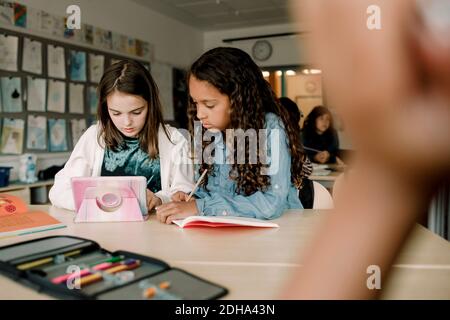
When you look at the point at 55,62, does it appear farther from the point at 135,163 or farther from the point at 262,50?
the point at 262,50

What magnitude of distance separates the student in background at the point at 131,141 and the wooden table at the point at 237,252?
0.36 m

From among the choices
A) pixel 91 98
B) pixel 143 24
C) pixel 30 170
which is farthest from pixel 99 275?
pixel 143 24

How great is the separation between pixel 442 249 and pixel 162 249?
1.90 ft

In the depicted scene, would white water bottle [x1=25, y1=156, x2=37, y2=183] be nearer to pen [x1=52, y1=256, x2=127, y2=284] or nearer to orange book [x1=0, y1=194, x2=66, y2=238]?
orange book [x1=0, y1=194, x2=66, y2=238]

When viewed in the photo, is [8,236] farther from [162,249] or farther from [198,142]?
[198,142]

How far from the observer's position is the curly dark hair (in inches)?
52.1

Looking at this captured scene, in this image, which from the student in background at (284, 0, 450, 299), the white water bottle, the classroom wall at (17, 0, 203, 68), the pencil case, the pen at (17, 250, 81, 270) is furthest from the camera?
the classroom wall at (17, 0, 203, 68)

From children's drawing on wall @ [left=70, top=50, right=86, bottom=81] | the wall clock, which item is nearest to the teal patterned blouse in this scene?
children's drawing on wall @ [left=70, top=50, right=86, bottom=81]

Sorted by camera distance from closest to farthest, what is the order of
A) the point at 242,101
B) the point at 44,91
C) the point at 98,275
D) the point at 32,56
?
the point at 98,275 → the point at 242,101 → the point at 32,56 → the point at 44,91

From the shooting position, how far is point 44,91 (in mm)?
3289

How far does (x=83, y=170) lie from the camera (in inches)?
60.3

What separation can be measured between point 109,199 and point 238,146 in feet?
1.50

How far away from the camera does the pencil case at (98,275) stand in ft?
2.01

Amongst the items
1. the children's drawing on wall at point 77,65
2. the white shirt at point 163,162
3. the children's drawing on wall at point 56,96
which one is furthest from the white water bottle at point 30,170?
the white shirt at point 163,162
